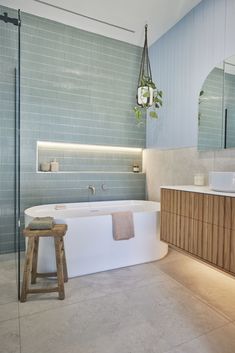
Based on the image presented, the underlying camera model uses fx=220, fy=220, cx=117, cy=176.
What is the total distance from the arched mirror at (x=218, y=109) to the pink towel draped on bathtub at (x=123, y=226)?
50.9 inches

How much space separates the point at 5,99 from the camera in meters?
2.87

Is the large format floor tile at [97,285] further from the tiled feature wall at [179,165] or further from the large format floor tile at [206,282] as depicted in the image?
the tiled feature wall at [179,165]

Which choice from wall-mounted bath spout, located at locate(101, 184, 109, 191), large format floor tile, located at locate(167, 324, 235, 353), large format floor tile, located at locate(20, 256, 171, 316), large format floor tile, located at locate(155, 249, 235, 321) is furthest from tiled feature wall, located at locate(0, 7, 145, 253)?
large format floor tile, located at locate(167, 324, 235, 353)

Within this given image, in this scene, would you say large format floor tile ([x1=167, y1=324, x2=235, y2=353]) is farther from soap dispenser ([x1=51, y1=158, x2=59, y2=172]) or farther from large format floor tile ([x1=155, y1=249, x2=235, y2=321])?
soap dispenser ([x1=51, y1=158, x2=59, y2=172])

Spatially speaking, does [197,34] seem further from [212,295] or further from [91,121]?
[212,295]

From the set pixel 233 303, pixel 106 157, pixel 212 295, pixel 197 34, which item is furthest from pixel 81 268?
pixel 197 34

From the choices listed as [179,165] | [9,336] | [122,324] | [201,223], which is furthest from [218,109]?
[9,336]

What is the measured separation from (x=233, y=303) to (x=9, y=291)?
6.74ft

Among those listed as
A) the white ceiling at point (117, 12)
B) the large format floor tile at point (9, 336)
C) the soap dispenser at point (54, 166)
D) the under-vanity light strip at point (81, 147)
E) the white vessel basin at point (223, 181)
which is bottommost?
the large format floor tile at point (9, 336)

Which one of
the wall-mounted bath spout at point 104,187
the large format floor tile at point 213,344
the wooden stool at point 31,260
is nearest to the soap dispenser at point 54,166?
the wall-mounted bath spout at point 104,187

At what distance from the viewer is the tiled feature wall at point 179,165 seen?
2566 mm

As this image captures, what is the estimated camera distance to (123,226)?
8.40ft

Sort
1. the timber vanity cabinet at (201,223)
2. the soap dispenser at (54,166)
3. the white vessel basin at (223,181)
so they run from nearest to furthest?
the timber vanity cabinet at (201,223), the white vessel basin at (223,181), the soap dispenser at (54,166)

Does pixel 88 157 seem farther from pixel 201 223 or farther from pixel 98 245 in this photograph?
pixel 201 223
